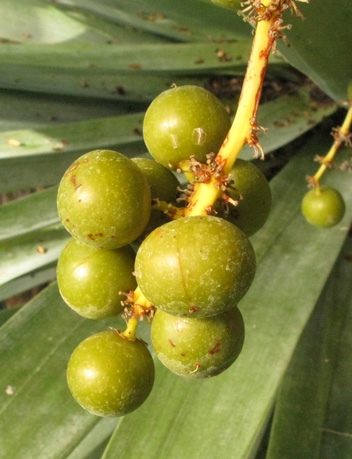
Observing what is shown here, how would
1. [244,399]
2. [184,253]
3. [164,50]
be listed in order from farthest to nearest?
[164,50], [244,399], [184,253]

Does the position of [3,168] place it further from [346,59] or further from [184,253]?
[184,253]

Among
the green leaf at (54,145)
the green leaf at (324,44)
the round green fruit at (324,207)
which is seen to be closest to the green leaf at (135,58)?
the green leaf at (54,145)

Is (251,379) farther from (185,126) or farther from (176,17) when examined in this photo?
(176,17)

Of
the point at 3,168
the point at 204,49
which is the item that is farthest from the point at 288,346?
the point at 3,168

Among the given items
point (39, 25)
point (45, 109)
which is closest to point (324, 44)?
point (45, 109)

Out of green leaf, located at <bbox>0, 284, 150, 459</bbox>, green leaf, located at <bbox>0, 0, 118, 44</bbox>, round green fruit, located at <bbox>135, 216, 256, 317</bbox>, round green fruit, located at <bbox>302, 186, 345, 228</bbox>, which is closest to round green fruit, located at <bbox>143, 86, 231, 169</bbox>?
round green fruit, located at <bbox>135, 216, 256, 317</bbox>

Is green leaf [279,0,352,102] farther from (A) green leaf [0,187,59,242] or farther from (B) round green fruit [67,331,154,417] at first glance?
(A) green leaf [0,187,59,242]

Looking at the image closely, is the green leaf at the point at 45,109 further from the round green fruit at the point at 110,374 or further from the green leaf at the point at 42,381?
the round green fruit at the point at 110,374
